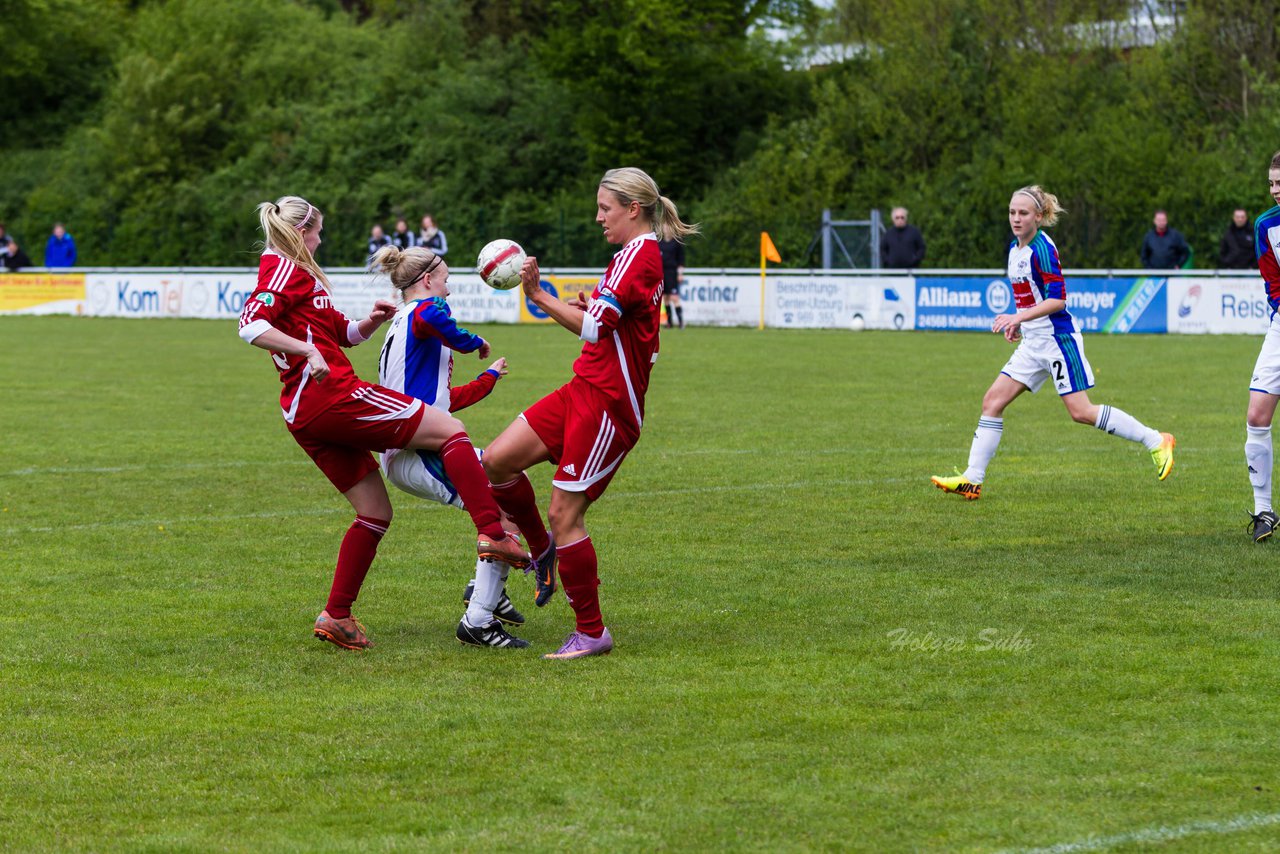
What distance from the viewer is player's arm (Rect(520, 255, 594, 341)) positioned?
236 inches

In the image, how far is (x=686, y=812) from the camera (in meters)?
4.52

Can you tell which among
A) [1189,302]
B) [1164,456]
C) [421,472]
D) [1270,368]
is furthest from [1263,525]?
[1189,302]

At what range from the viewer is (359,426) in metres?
6.59

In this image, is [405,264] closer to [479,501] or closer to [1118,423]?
[479,501]

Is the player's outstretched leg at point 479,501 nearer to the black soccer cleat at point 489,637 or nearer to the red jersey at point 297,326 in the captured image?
the black soccer cleat at point 489,637

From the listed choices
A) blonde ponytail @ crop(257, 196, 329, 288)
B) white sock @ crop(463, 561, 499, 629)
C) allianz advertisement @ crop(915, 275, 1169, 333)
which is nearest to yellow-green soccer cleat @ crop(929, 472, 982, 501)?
white sock @ crop(463, 561, 499, 629)

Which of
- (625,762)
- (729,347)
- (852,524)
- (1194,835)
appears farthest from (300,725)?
(729,347)

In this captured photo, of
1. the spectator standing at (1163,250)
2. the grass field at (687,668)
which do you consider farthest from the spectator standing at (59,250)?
the grass field at (687,668)

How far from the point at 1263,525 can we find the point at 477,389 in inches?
167

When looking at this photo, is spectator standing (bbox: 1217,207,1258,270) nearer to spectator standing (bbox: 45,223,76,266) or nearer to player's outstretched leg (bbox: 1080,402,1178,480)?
player's outstretched leg (bbox: 1080,402,1178,480)

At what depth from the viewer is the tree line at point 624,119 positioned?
3572cm

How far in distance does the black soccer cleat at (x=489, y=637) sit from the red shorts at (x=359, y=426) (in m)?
0.78

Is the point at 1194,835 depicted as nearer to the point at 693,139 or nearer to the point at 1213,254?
the point at 1213,254

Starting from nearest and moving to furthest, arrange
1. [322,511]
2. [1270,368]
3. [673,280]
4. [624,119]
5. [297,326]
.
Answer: [297,326] → [1270,368] → [322,511] → [673,280] → [624,119]
